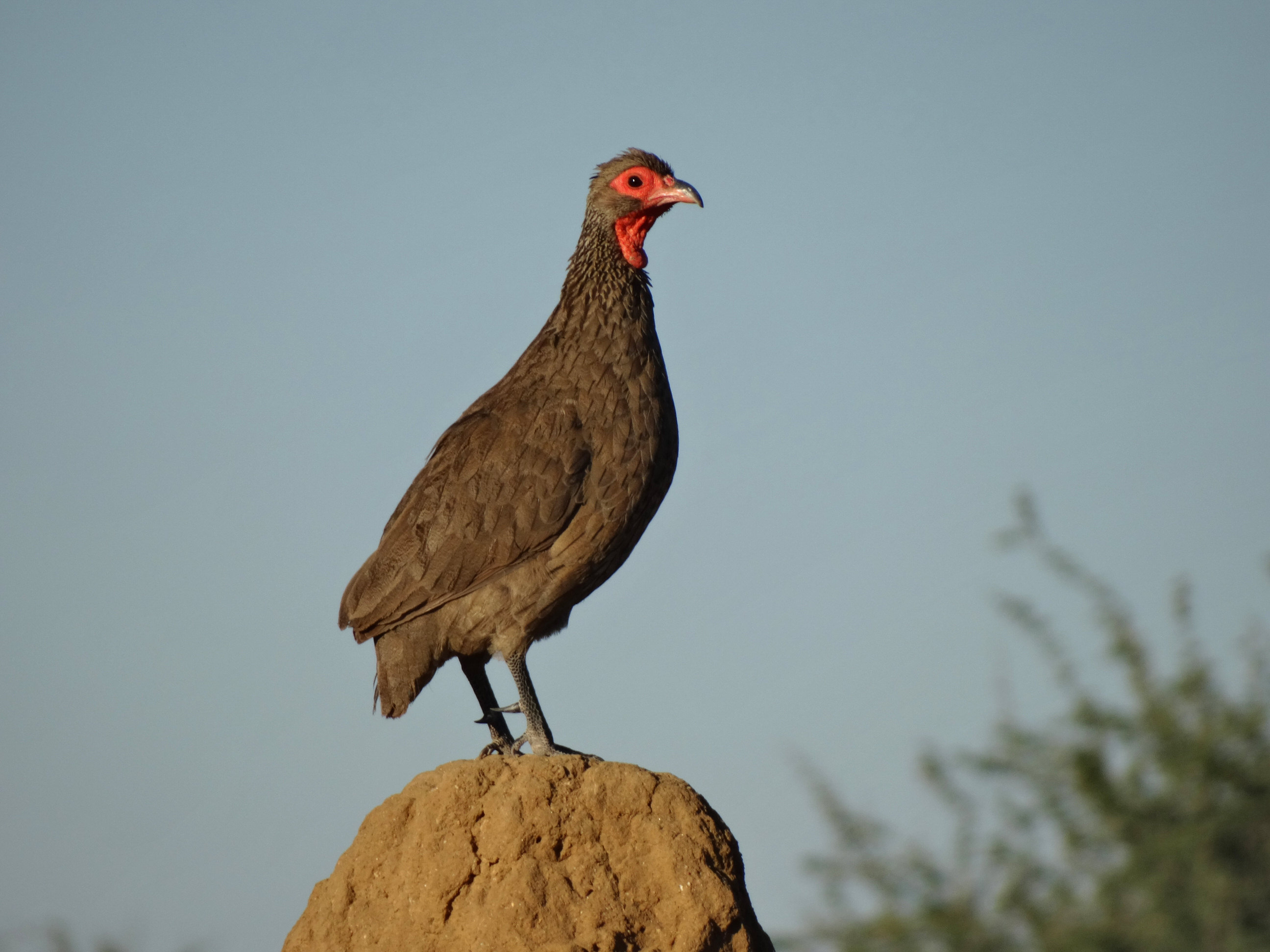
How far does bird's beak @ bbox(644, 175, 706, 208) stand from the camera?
7383 millimetres

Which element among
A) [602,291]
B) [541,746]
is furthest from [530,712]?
[602,291]

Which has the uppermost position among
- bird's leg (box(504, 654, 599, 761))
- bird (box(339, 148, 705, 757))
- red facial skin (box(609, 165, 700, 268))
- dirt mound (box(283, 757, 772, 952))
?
red facial skin (box(609, 165, 700, 268))

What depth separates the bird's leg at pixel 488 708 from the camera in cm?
670

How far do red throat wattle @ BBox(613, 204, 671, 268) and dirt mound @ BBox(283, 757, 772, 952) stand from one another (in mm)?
2973

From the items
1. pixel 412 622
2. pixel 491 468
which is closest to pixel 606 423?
pixel 491 468

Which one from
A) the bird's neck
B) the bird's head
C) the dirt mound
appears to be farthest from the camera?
the bird's head

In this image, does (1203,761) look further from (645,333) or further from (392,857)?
(392,857)

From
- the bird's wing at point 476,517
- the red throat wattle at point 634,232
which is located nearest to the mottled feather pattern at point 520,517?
the bird's wing at point 476,517

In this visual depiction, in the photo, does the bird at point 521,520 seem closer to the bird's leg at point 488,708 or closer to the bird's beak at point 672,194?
the bird's leg at point 488,708

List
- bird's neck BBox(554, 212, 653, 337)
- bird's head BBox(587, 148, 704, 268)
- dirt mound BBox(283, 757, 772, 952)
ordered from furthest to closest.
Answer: bird's head BBox(587, 148, 704, 268) < bird's neck BBox(554, 212, 653, 337) < dirt mound BBox(283, 757, 772, 952)

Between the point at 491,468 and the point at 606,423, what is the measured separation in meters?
0.64

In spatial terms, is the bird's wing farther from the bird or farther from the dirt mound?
the dirt mound

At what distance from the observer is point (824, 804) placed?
47.1 feet

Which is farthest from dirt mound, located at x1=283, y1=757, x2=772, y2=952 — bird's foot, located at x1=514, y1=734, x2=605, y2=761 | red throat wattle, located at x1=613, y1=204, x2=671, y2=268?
red throat wattle, located at x1=613, y1=204, x2=671, y2=268
